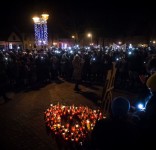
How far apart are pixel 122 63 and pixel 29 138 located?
9.14 metres

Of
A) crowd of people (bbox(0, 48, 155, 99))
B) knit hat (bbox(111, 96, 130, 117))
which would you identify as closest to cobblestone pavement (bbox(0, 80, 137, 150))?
crowd of people (bbox(0, 48, 155, 99))

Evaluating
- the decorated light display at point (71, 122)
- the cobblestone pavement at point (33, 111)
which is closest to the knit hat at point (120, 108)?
the decorated light display at point (71, 122)

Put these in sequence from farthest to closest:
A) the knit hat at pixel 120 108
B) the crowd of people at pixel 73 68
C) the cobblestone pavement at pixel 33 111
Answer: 1. the crowd of people at pixel 73 68
2. the cobblestone pavement at pixel 33 111
3. the knit hat at pixel 120 108

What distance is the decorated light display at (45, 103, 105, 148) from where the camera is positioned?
718 cm

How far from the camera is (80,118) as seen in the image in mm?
9086

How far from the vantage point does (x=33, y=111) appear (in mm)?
10617

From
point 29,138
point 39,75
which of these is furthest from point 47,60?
point 29,138

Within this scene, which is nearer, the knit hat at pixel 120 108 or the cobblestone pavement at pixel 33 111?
the knit hat at pixel 120 108

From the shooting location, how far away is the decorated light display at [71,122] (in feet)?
23.6

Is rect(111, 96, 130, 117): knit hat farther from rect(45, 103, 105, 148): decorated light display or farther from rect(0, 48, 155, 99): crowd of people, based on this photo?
rect(0, 48, 155, 99): crowd of people

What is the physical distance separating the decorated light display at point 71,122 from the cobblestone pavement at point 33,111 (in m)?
0.33

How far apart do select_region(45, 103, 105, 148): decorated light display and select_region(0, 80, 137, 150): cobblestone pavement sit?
33 cm

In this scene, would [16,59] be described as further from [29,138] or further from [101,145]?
[101,145]

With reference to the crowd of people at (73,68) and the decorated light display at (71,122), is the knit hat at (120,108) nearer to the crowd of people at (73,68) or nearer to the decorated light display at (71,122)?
the decorated light display at (71,122)
